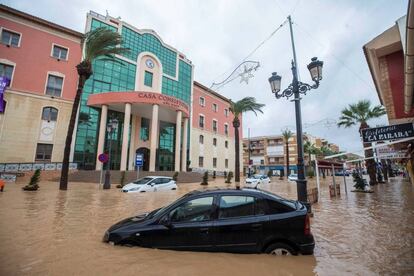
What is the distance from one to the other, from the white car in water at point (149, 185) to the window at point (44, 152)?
12071 mm

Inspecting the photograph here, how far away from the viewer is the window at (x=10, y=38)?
21.4 m

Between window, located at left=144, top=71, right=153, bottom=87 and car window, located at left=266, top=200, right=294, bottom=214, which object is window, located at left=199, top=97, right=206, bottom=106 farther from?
car window, located at left=266, top=200, right=294, bottom=214

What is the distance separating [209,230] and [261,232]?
2.99 ft

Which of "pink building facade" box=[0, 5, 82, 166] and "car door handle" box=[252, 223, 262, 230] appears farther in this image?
"pink building facade" box=[0, 5, 82, 166]

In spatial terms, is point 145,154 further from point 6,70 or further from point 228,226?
point 228,226

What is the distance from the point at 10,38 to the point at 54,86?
5615 millimetres

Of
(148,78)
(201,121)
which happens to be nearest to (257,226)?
(148,78)

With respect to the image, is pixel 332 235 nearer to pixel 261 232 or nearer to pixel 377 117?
pixel 261 232

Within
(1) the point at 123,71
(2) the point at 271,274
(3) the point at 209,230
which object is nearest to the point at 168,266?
(3) the point at 209,230

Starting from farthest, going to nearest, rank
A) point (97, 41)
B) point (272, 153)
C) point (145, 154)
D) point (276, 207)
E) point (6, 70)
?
point (272, 153), point (145, 154), point (6, 70), point (97, 41), point (276, 207)

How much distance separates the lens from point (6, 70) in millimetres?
21328

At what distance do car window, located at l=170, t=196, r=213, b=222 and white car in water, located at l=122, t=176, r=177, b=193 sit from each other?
12.2 m

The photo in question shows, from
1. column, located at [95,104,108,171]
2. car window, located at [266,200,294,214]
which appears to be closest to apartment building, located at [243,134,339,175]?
column, located at [95,104,108,171]

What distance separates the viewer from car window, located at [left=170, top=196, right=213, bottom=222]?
13.2 ft
